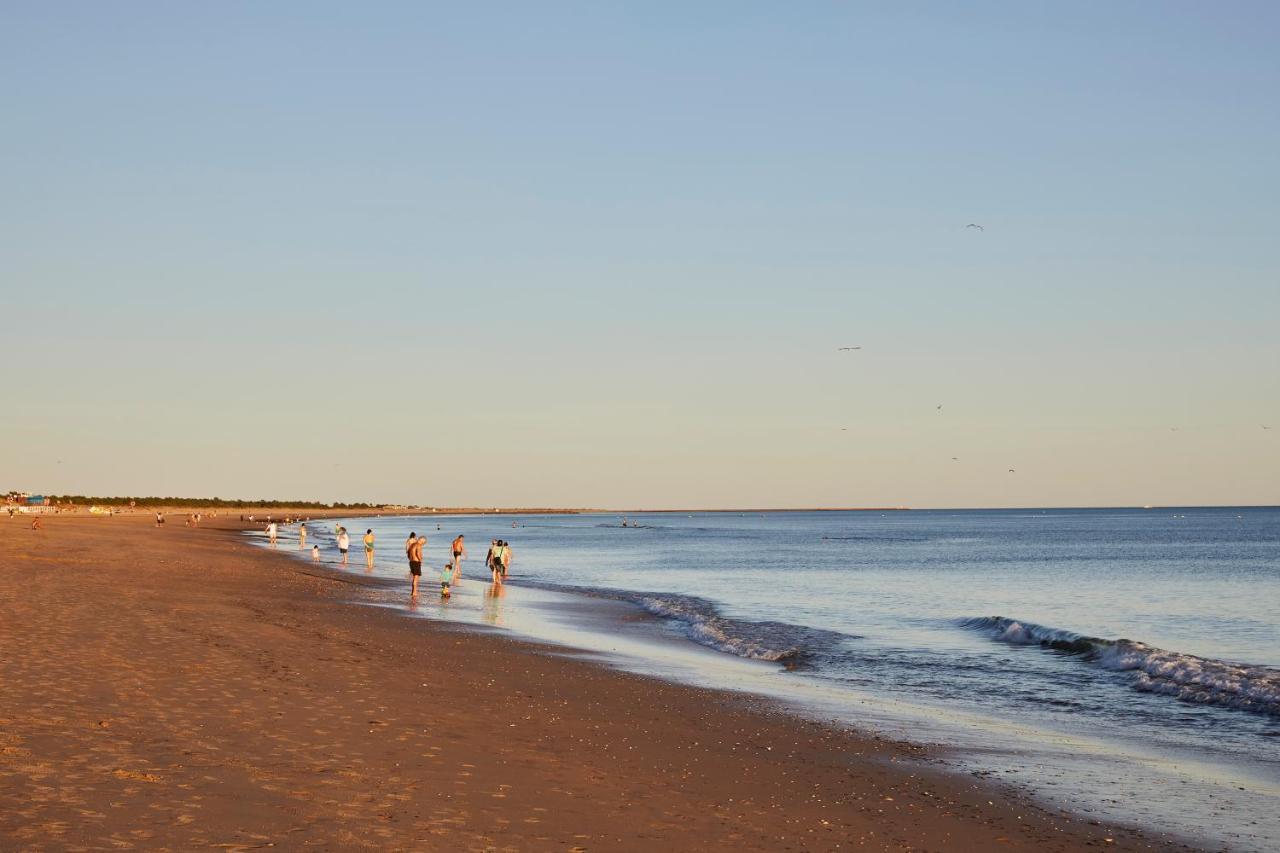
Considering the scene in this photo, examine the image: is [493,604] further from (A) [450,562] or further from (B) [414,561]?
(A) [450,562]

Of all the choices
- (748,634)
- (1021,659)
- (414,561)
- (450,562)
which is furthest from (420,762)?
(450,562)

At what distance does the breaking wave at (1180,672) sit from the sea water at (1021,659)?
0.06 metres

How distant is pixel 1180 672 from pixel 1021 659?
3703 millimetres

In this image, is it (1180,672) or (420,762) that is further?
(1180,672)

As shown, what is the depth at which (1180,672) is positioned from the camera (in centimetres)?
2127

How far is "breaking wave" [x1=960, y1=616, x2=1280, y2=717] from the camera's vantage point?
18.7m

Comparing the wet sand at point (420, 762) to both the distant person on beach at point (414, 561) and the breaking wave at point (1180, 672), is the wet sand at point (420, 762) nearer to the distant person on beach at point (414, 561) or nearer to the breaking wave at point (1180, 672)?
the breaking wave at point (1180, 672)

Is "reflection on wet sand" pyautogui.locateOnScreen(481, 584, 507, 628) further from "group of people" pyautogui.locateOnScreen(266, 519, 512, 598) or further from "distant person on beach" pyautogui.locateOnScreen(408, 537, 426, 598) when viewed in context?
"distant person on beach" pyautogui.locateOnScreen(408, 537, 426, 598)

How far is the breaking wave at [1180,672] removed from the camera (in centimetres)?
1870

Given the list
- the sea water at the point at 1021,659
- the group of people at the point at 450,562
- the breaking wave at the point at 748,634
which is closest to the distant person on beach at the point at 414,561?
the group of people at the point at 450,562

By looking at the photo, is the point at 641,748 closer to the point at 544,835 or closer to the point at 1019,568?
the point at 544,835

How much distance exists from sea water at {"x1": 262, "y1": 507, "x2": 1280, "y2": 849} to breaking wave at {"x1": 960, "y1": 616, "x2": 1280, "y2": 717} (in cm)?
6

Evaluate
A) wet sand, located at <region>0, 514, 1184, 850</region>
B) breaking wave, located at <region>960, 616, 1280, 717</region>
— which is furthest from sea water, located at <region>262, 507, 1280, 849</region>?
wet sand, located at <region>0, 514, 1184, 850</region>

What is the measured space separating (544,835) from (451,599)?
27.8 m
